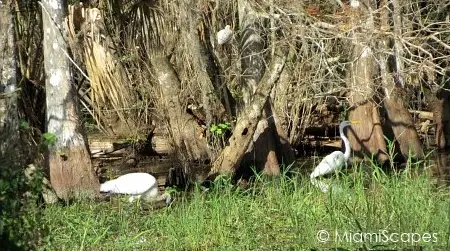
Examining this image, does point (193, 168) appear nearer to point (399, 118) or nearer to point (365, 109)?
point (365, 109)

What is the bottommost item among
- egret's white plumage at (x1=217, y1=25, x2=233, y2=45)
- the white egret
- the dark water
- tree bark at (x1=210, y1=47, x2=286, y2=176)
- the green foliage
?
the dark water

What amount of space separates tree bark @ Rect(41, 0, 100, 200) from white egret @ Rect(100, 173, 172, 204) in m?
0.35

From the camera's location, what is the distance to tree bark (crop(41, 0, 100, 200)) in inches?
449

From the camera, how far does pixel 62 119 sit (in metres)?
11.6

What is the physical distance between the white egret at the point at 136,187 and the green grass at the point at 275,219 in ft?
2.70

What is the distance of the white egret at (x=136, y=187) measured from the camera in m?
11.0

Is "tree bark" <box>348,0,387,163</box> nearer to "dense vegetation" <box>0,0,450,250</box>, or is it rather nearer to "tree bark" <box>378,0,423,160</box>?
"dense vegetation" <box>0,0,450,250</box>

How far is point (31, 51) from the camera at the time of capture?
13273 millimetres

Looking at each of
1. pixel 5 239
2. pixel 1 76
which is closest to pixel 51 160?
pixel 1 76

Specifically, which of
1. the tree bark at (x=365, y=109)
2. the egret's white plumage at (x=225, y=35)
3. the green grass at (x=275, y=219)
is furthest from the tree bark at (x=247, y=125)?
the green grass at (x=275, y=219)

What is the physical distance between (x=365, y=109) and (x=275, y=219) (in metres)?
5.44

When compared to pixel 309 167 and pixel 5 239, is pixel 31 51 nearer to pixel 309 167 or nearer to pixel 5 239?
pixel 309 167

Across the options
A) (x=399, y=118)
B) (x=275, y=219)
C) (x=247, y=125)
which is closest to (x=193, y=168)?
(x=247, y=125)

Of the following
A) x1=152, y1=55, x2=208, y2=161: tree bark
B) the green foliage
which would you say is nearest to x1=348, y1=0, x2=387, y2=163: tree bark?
x1=152, y1=55, x2=208, y2=161: tree bark
